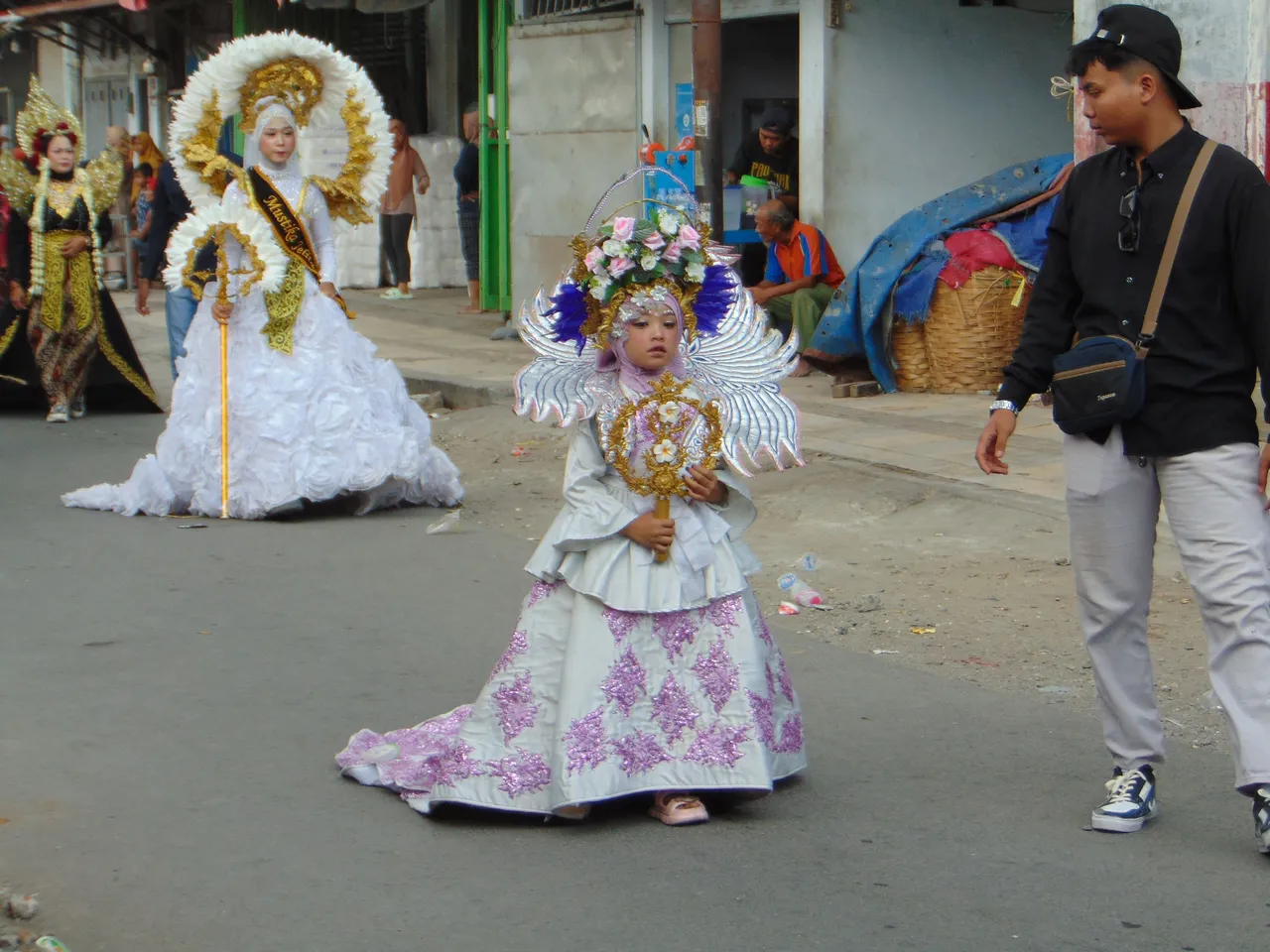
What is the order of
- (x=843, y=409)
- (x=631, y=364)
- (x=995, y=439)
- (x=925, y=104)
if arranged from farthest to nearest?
(x=925, y=104)
(x=843, y=409)
(x=631, y=364)
(x=995, y=439)

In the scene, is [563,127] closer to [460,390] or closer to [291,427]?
[460,390]

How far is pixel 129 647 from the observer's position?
655 cm

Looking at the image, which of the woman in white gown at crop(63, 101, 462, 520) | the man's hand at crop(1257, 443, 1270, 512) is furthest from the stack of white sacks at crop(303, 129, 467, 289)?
the man's hand at crop(1257, 443, 1270, 512)

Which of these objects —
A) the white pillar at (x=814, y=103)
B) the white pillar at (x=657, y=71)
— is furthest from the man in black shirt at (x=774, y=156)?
the white pillar at (x=657, y=71)

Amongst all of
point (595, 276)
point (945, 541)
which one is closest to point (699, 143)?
point (945, 541)

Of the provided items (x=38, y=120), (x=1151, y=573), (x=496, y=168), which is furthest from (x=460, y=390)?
(x=1151, y=573)

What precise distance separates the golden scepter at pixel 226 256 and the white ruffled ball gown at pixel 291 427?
0.15 ft

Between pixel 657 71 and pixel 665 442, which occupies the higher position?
pixel 657 71

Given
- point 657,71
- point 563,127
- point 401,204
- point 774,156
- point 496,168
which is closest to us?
point 774,156

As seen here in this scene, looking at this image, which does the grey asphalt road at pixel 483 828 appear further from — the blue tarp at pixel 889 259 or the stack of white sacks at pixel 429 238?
the stack of white sacks at pixel 429 238

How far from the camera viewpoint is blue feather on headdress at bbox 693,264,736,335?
16.3ft

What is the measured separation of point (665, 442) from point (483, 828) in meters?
1.09

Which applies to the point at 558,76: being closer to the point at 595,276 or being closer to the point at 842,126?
the point at 842,126

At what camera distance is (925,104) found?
44.0 feet
